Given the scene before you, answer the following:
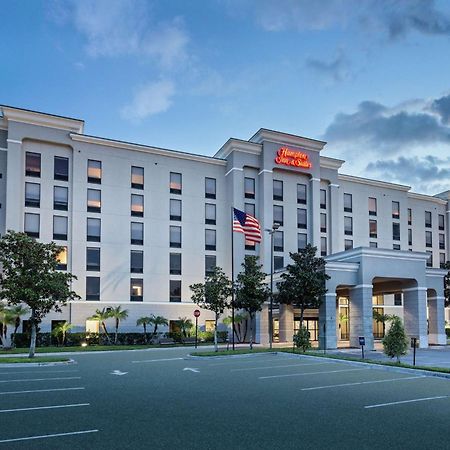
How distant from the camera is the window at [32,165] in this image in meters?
45.0

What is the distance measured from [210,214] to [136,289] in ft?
37.3

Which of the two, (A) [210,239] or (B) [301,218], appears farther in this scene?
(B) [301,218]

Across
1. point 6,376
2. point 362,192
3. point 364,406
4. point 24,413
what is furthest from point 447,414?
point 362,192

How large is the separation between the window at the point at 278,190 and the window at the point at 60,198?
22.0 metres

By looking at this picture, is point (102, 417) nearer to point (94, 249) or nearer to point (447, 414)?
point (447, 414)

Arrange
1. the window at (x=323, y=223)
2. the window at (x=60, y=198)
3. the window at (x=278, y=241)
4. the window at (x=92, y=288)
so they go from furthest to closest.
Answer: the window at (x=323, y=223) < the window at (x=278, y=241) < the window at (x=60, y=198) < the window at (x=92, y=288)

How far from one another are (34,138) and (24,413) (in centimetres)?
3722

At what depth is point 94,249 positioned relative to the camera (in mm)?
46750

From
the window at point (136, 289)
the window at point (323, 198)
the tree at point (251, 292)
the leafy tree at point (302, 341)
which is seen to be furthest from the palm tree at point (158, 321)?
the window at point (323, 198)

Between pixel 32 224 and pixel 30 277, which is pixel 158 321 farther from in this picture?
pixel 30 277

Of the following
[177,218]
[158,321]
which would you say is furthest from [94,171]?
[158,321]

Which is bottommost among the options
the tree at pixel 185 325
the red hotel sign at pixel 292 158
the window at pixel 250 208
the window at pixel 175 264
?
the tree at pixel 185 325

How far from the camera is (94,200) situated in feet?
155

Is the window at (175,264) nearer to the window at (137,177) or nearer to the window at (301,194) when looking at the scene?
the window at (137,177)
